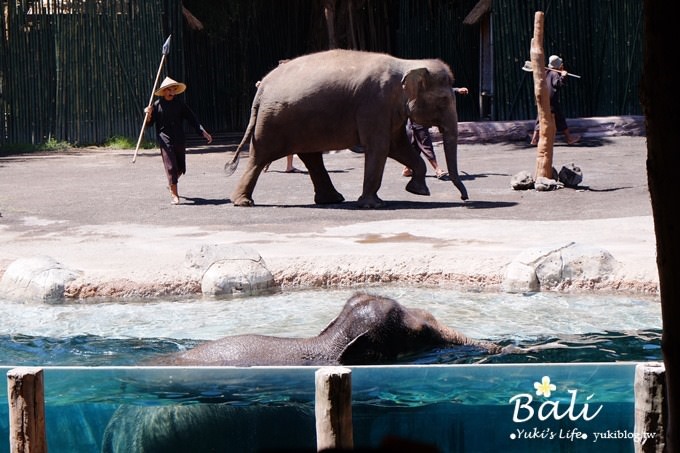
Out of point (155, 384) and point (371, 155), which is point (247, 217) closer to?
point (371, 155)

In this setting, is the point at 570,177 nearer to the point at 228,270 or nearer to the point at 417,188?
the point at 417,188

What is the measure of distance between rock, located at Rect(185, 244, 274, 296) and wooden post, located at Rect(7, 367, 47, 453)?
4.12 meters

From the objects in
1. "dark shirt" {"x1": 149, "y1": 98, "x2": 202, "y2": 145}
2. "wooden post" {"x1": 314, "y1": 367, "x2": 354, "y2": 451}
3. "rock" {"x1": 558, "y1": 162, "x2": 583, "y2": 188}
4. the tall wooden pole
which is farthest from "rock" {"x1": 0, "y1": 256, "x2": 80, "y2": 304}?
"rock" {"x1": 558, "y1": 162, "x2": 583, "y2": 188}

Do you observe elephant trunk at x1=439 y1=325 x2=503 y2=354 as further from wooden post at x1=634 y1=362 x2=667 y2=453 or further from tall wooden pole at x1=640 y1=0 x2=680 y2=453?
tall wooden pole at x1=640 y1=0 x2=680 y2=453

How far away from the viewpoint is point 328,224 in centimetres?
1163

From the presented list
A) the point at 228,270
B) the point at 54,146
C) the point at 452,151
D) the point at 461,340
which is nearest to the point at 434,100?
the point at 452,151

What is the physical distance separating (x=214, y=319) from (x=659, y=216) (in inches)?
254

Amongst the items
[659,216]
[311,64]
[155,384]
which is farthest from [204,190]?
[659,216]

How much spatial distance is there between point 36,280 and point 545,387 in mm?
4823

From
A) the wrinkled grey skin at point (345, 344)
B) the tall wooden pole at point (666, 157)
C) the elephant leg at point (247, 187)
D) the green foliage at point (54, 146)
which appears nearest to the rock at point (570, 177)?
the elephant leg at point (247, 187)

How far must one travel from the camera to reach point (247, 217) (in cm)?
1237

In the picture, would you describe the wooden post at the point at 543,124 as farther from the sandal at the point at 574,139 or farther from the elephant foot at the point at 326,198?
the sandal at the point at 574,139

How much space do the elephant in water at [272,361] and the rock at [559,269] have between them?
1.72 meters

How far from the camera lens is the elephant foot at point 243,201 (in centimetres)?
1338
